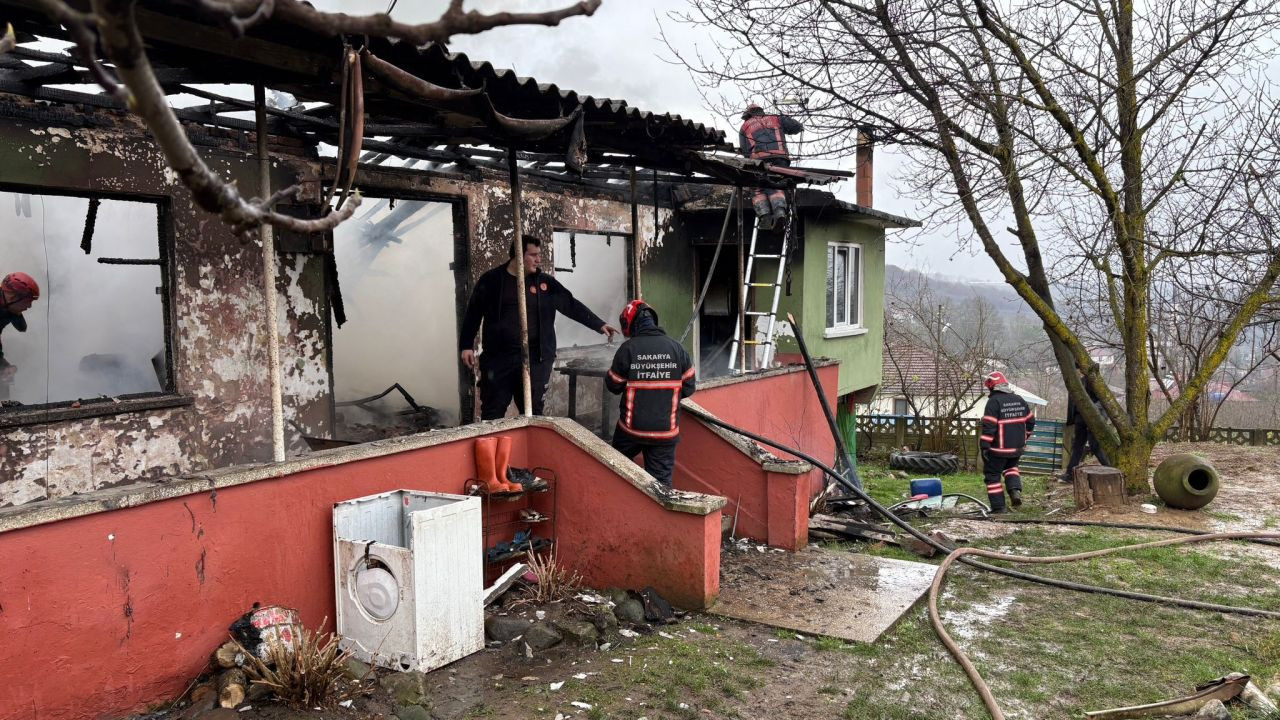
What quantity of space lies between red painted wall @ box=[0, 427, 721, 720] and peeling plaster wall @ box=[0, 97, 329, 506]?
7.66ft

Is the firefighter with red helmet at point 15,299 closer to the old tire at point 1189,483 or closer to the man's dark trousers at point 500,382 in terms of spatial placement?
the man's dark trousers at point 500,382

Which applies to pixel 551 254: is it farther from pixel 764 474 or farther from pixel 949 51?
pixel 949 51

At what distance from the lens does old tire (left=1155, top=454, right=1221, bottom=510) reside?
33.2 feet

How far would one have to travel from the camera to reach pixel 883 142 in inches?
452

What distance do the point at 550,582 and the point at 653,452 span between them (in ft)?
5.31

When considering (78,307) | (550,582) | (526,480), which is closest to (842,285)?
Result: (526,480)

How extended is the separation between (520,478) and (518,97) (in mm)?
2642

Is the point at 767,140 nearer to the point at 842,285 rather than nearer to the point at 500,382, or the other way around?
the point at 842,285

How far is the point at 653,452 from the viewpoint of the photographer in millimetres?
7336

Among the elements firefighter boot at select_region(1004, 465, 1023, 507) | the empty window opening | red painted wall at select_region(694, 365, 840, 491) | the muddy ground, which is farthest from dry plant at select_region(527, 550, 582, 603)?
firefighter boot at select_region(1004, 465, 1023, 507)

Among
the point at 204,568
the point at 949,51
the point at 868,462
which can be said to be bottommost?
the point at 868,462

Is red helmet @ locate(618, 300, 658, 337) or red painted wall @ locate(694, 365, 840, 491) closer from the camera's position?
red helmet @ locate(618, 300, 658, 337)

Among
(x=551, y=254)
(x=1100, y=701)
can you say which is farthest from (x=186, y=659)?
(x=551, y=254)

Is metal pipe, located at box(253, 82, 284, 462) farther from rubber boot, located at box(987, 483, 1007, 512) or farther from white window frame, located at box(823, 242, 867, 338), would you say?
white window frame, located at box(823, 242, 867, 338)
